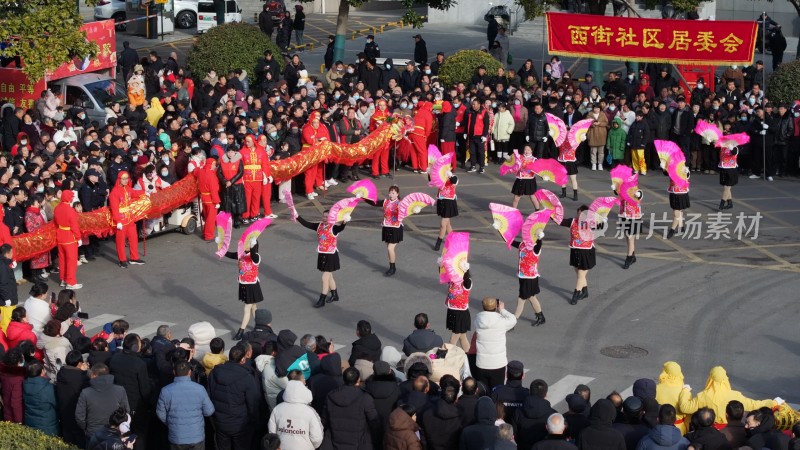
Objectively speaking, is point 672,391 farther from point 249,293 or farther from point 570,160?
point 570,160

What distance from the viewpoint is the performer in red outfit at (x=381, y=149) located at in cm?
2728

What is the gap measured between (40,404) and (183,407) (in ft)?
5.60

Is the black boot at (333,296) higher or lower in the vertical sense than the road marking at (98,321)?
higher

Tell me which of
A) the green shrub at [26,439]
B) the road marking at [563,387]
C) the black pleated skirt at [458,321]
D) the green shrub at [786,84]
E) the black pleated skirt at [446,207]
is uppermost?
the green shrub at [786,84]

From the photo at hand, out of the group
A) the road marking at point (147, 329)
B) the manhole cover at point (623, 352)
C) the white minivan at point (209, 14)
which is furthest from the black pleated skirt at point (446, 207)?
the white minivan at point (209, 14)

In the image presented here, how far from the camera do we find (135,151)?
74.5ft

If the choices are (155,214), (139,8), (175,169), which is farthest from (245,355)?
(139,8)

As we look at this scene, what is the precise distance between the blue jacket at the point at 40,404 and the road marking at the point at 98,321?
5066 millimetres

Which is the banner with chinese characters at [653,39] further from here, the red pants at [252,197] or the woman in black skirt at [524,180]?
the red pants at [252,197]

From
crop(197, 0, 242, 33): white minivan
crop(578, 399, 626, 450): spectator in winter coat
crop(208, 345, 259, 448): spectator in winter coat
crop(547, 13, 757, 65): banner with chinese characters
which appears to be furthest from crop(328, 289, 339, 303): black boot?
crop(197, 0, 242, 33): white minivan

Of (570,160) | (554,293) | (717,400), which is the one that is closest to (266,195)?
(570,160)

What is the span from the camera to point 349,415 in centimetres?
1177

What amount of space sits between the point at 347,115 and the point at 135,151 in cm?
556

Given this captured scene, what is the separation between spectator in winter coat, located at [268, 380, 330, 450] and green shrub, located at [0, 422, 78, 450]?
1.90m
